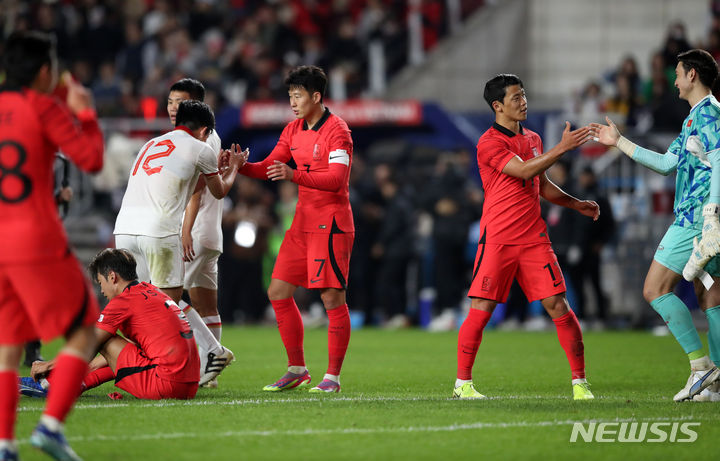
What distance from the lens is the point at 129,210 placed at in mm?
8602

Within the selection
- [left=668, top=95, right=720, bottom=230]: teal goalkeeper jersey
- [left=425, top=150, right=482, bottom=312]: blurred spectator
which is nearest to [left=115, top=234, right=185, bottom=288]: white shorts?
[left=668, top=95, right=720, bottom=230]: teal goalkeeper jersey

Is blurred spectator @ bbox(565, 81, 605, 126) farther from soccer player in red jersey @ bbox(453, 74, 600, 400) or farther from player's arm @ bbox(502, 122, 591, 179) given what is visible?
player's arm @ bbox(502, 122, 591, 179)

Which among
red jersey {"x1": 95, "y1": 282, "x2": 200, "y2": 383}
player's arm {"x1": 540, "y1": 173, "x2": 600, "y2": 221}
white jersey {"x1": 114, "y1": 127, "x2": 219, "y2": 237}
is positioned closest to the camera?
red jersey {"x1": 95, "y1": 282, "x2": 200, "y2": 383}

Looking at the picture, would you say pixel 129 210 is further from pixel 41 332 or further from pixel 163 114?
pixel 163 114

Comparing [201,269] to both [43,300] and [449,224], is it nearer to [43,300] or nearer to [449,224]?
[43,300]

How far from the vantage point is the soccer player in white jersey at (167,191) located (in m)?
8.48

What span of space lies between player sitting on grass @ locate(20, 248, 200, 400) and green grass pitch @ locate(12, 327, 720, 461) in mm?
161

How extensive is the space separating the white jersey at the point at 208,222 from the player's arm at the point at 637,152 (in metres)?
3.34

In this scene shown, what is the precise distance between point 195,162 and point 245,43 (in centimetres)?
1581

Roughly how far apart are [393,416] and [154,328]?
1855 millimetres

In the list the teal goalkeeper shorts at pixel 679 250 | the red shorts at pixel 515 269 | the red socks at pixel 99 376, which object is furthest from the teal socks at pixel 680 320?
the red socks at pixel 99 376

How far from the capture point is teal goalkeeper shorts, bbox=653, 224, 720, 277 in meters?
7.88

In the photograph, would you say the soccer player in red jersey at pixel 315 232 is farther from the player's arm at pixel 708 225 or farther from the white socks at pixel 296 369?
the player's arm at pixel 708 225

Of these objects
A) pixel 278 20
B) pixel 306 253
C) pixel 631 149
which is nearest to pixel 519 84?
pixel 631 149
